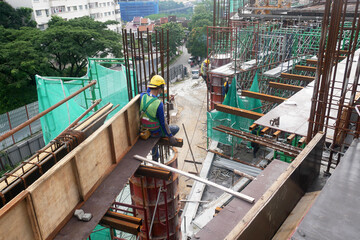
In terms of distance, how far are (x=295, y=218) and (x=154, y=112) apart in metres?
4.14

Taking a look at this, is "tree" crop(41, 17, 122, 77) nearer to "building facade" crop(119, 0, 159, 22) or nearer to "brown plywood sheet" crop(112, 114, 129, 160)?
"brown plywood sheet" crop(112, 114, 129, 160)

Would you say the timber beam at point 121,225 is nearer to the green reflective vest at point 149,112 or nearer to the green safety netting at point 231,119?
the green reflective vest at point 149,112

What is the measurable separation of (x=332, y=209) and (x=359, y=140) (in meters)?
2.23

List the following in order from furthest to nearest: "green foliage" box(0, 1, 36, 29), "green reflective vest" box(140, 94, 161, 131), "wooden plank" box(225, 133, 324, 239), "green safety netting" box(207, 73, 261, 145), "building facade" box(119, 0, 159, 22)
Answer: "building facade" box(119, 0, 159, 22) < "green foliage" box(0, 1, 36, 29) < "green safety netting" box(207, 73, 261, 145) < "green reflective vest" box(140, 94, 161, 131) < "wooden plank" box(225, 133, 324, 239)

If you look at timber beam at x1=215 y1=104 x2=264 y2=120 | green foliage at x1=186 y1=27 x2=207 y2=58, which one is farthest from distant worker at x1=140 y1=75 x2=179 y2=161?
green foliage at x1=186 y1=27 x2=207 y2=58

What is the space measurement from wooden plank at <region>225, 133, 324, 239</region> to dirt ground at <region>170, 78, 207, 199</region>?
11.2 metres

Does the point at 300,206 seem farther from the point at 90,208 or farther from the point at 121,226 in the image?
the point at 90,208

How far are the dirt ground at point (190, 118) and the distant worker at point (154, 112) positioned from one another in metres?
8.45

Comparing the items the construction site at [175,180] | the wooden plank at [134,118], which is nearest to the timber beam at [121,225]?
the construction site at [175,180]

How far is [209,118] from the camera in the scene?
56.9ft

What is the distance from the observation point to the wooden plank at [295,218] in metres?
4.00

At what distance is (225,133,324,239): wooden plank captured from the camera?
324 cm

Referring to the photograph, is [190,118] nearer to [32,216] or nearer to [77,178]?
[77,178]

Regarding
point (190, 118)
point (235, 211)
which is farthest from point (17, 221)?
point (190, 118)
